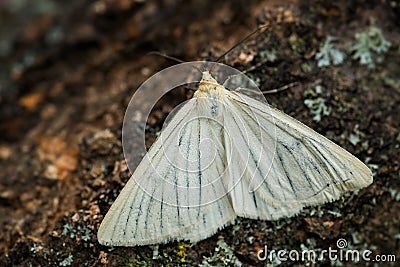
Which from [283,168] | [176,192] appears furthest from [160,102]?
[283,168]

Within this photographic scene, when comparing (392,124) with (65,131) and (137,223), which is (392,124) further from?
(65,131)

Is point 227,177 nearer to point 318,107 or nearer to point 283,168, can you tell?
point 283,168

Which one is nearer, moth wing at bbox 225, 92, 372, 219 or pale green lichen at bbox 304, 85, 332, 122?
moth wing at bbox 225, 92, 372, 219

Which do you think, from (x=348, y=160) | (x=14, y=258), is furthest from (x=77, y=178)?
(x=348, y=160)

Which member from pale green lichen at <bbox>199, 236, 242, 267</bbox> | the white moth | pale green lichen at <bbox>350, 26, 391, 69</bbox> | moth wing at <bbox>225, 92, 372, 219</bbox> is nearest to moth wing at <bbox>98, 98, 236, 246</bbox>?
the white moth

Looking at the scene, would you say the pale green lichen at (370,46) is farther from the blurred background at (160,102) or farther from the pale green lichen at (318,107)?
the pale green lichen at (318,107)

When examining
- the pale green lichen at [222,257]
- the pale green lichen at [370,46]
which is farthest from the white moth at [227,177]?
the pale green lichen at [370,46]

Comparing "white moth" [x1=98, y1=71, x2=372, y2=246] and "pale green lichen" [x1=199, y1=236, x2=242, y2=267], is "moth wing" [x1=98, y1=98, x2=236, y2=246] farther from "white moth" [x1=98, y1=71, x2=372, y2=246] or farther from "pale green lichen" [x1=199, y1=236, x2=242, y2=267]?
"pale green lichen" [x1=199, y1=236, x2=242, y2=267]
